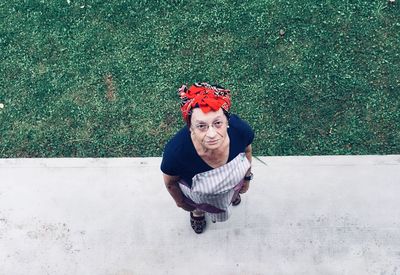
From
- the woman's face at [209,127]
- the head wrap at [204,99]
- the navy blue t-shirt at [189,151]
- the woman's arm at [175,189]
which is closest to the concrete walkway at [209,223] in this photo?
the woman's arm at [175,189]

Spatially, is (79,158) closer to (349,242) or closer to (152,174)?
(152,174)

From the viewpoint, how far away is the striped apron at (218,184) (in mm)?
3475

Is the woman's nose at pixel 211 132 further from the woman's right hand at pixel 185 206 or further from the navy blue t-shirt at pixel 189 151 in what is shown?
the woman's right hand at pixel 185 206

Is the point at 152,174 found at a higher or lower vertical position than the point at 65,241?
higher

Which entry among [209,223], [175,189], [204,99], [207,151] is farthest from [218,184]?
[209,223]

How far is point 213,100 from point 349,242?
2077 mm

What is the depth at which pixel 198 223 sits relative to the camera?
4473 millimetres

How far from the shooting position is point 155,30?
579 centimetres

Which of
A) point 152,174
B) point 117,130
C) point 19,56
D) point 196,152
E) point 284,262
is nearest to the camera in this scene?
point 196,152

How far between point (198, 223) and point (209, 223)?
6.0 inches

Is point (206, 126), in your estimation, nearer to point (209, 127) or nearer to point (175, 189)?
point (209, 127)

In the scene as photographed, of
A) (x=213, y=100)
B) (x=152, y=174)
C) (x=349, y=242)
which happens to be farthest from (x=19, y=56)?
(x=349, y=242)

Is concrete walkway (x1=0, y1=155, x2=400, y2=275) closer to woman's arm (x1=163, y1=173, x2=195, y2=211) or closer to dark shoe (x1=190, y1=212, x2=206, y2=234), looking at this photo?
dark shoe (x1=190, y1=212, x2=206, y2=234)

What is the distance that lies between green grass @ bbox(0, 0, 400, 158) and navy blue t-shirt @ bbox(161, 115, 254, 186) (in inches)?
62.1
